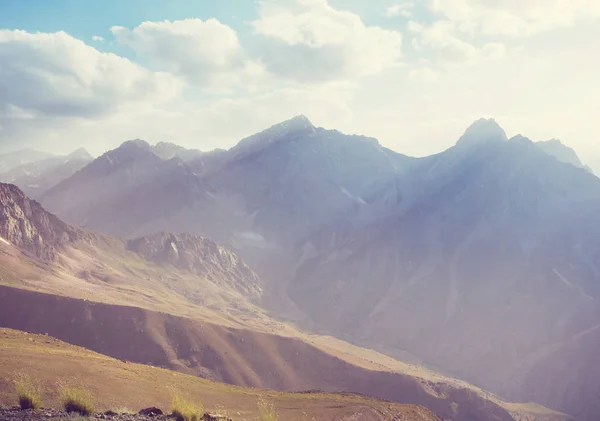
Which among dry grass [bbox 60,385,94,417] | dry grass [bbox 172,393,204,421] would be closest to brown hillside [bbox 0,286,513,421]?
dry grass [bbox 172,393,204,421]

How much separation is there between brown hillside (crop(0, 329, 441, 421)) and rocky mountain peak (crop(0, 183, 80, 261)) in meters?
74.1

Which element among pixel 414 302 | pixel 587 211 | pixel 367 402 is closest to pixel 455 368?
pixel 414 302

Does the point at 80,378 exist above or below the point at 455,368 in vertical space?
above

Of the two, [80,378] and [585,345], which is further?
[585,345]

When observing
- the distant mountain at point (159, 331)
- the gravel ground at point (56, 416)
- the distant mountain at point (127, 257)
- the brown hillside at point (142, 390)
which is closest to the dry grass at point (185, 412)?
the gravel ground at point (56, 416)

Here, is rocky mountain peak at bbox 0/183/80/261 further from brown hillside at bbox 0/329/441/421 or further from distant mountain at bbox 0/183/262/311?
brown hillside at bbox 0/329/441/421

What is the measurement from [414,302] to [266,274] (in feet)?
159

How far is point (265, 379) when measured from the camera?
76938 mm

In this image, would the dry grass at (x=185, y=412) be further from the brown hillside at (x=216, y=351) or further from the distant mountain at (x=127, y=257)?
the distant mountain at (x=127, y=257)

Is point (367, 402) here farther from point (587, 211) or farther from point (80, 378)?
point (587, 211)

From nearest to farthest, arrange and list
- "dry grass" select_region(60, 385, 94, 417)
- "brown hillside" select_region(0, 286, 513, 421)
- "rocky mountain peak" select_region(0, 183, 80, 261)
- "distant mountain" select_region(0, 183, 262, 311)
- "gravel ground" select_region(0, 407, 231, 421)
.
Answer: "gravel ground" select_region(0, 407, 231, 421) → "dry grass" select_region(60, 385, 94, 417) → "brown hillside" select_region(0, 286, 513, 421) → "rocky mountain peak" select_region(0, 183, 80, 261) → "distant mountain" select_region(0, 183, 262, 311)

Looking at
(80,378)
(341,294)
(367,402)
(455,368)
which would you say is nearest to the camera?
(80,378)

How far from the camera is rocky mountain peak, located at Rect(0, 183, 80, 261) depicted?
99.0 meters

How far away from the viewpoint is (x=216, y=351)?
7812 cm
